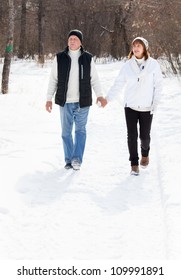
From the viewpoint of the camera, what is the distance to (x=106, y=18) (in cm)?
2809

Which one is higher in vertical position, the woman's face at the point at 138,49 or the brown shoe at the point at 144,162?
the woman's face at the point at 138,49

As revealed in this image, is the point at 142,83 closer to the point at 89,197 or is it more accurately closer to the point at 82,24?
the point at 89,197

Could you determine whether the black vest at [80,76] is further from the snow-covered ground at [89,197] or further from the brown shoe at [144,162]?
the brown shoe at [144,162]

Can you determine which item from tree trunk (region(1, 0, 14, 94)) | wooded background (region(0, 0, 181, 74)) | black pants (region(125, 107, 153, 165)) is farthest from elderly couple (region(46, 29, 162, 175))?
wooded background (region(0, 0, 181, 74))

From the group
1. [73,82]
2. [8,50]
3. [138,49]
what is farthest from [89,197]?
[8,50]

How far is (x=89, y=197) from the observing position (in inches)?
197

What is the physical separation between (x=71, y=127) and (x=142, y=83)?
107cm

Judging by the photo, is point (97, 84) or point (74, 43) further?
point (97, 84)

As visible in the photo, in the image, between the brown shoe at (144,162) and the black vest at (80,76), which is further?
the brown shoe at (144,162)

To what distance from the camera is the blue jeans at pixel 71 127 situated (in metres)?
5.80

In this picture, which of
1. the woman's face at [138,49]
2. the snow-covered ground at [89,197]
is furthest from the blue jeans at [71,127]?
the woman's face at [138,49]

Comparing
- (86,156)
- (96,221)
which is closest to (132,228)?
(96,221)

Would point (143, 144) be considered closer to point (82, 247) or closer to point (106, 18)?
point (82, 247)

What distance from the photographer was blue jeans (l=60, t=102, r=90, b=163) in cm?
580
